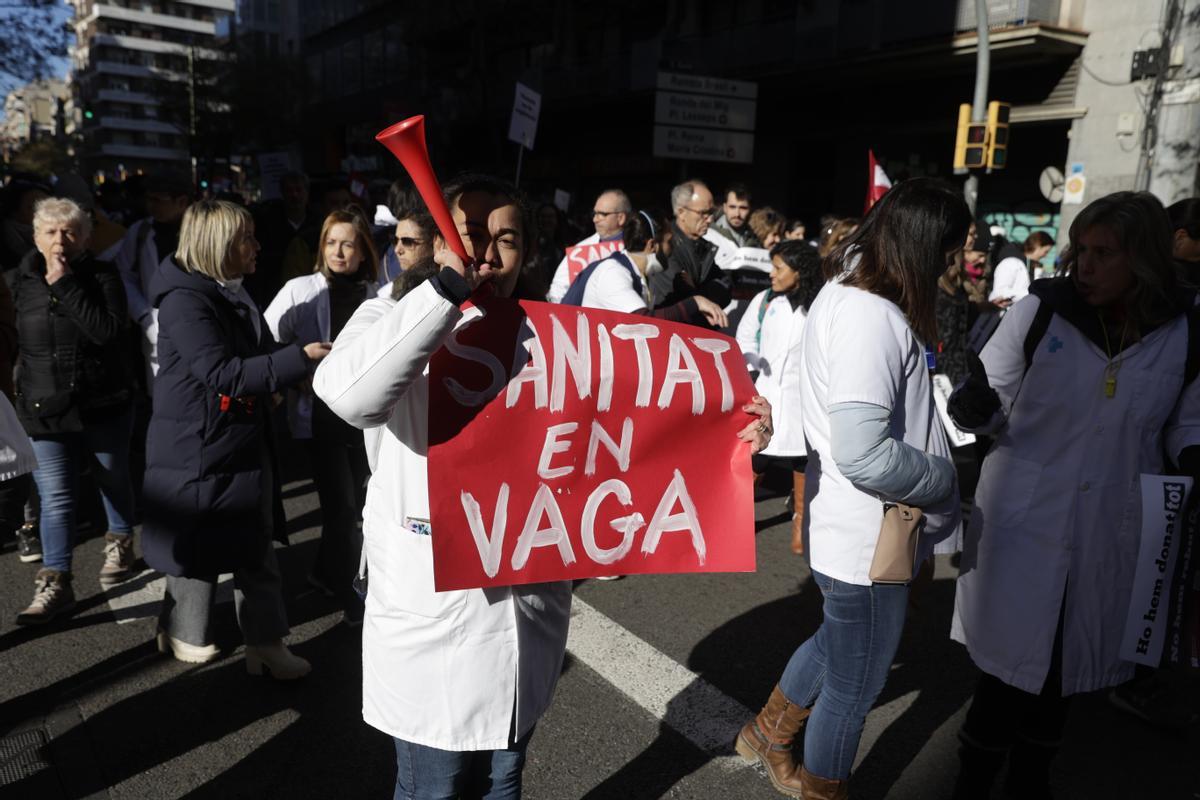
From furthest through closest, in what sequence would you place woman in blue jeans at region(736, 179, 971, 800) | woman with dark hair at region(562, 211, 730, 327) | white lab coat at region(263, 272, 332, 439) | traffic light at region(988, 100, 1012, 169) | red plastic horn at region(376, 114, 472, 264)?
traffic light at region(988, 100, 1012, 169), woman with dark hair at region(562, 211, 730, 327), white lab coat at region(263, 272, 332, 439), woman in blue jeans at region(736, 179, 971, 800), red plastic horn at region(376, 114, 472, 264)

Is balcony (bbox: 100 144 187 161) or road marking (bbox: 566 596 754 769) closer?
road marking (bbox: 566 596 754 769)

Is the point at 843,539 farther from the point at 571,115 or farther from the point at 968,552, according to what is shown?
the point at 571,115

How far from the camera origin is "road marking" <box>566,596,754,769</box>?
342cm

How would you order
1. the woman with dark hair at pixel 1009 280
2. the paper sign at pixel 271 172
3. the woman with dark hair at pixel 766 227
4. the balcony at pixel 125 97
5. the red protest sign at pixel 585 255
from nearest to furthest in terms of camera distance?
the red protest sign at pixel 585 255
the woman with dark hair at pixel 1009 280
the woman with dark hair at pixel 766 227
the paper sign at pixel 271 172
the balcony at pixel 125 97

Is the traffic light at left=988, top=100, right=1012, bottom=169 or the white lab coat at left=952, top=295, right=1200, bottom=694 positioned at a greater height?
the traffic light at left=988, top=100, right=1012, bottom=169

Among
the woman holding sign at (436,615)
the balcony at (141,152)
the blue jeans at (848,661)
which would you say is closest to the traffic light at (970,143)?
the blue jeans at (848,661)

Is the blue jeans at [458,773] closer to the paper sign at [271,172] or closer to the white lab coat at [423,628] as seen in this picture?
the white lab coat at [423,628]

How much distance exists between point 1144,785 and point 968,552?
125cm

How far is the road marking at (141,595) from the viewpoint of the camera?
446 centimetres

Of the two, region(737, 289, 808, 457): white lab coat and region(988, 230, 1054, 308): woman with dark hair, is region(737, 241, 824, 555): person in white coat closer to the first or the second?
region(737, 289, 808, 457): white lab coat

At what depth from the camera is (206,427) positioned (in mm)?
3451

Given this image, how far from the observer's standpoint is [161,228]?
5988 millimetres

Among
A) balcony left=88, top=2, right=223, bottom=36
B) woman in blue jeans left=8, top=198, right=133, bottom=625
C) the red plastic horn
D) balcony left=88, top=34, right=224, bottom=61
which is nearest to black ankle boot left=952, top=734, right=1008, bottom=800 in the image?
the red plastic horn

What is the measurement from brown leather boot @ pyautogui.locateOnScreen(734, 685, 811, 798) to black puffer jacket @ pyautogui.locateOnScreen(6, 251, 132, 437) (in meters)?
3.42
